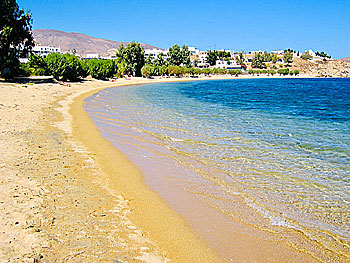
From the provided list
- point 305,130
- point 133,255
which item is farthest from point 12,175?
point 305,130

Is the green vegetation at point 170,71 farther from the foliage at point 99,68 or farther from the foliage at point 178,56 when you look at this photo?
the foliage at point 99,68

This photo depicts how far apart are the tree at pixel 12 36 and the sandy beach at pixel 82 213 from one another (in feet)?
98.2

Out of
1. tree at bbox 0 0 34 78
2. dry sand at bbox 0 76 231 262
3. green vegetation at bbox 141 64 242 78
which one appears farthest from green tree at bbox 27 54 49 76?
green vegetation at bbox 141 64 242 78

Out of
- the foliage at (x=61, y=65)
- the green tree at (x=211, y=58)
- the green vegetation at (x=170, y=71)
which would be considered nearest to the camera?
the foliage at (x=61, y=65)

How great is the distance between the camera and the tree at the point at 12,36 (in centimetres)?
3472

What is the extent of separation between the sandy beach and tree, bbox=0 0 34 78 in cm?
2993

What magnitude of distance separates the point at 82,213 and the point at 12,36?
36113 mm

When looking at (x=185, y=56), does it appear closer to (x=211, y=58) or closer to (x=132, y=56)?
(x=132, y=56)

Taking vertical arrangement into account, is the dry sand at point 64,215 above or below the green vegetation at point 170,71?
below

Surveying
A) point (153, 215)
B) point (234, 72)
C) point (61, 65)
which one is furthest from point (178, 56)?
point (153, 215)

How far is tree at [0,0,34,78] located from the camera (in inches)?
1367

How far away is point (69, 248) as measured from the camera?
4.45 meters

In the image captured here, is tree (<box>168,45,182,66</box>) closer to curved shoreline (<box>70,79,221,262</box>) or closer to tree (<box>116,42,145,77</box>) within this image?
tree (<box>116,42,145,77</box>)

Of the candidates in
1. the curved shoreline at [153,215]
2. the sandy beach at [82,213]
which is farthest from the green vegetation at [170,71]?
the sandy beach at [82,213]
